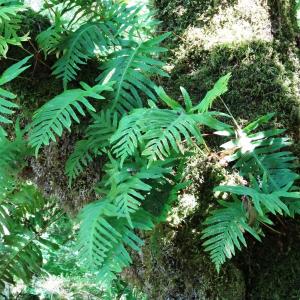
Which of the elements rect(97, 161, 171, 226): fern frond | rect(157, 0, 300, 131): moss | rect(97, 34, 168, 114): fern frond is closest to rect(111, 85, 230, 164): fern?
rect(97, 161, 171, 226): fern frond

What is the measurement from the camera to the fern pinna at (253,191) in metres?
1.63

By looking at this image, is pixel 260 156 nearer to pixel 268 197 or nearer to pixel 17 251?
pixel 268 197

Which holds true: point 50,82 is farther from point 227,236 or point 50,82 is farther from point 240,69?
point 227,236

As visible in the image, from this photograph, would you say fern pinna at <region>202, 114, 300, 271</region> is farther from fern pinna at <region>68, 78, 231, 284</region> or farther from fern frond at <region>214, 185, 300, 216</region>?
fern pinna at <region>68, 78, 231, 284</region>

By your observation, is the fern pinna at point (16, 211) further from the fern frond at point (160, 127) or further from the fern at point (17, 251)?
the fern frond at point (160, 127)

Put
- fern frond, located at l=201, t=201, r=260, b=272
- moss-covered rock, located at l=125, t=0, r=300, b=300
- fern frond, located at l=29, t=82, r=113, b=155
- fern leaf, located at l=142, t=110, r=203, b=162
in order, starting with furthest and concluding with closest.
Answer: moss-covered rock, located at l=125, t=0, r=300, b=300, fern frond, located at l=29, t=82, r=113, b=155, fern frond, located at l=201, t=201, r=260, b=272, fern leaf, located at l=142, t=110, r=203, b=162

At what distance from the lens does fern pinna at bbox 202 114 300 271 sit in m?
1.63

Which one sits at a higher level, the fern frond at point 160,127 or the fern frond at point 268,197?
the fern frond at point 160,127

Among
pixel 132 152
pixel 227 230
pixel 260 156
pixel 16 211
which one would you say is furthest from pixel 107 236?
pixel 16 211

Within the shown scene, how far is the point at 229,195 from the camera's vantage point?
195cm

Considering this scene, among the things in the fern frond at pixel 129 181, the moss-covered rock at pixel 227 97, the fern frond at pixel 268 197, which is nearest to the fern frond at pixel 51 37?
the moss-covered rock at pixel 227 97

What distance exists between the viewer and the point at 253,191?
5.34 feet

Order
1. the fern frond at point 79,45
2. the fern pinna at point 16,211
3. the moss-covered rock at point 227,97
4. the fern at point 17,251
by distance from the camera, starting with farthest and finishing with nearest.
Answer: the fern at point 17,251, the fern frond at point 79,45, the fern pinna at point 16,211, the moss-covered rock at point 227,97

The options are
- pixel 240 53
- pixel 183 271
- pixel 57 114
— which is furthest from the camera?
pixel 240 53
